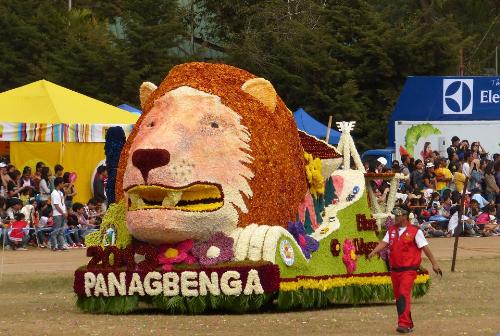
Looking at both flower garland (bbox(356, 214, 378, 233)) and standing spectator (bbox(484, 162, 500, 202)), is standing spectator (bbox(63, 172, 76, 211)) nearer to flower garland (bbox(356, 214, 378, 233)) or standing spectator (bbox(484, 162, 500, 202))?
standing spectator (bbox(484, 162, 500, 202))

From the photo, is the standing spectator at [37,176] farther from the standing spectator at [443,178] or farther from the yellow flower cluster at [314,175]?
the yellow flower cluster at [314,175]

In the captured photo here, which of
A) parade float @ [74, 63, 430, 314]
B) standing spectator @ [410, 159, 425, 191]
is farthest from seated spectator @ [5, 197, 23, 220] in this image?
parade float @ [74, 63, 430, 314]

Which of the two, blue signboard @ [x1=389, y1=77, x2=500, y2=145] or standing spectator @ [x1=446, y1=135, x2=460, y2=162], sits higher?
blue signboard @ [x1=389, y1=77, x2=500, y2=145]

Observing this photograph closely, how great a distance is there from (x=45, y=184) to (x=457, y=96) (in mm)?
12753

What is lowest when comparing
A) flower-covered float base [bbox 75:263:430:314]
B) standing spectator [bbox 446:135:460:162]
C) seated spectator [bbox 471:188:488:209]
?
flower-covered float base [bbox 75:263:430:314]

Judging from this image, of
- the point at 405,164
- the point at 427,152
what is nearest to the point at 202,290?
the point at 405,164

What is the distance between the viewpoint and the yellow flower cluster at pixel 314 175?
19.4m

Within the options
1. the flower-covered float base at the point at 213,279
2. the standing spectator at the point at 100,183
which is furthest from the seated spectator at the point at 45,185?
the flower-covered float base at the point at 213,279

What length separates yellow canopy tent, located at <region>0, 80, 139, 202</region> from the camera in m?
31.6

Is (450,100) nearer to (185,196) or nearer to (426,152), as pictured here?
(426,152)

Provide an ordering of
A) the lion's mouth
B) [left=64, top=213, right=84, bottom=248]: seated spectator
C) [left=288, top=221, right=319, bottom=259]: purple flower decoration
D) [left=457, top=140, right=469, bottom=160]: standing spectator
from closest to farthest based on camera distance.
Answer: the lion's mouth, [left=288, top=221, right=319, bottom=259]: purple flower decoration, [left=64, top=213, right=84, bottom=248]: seated spectator, [left=457, top=140, right=469, bottom=160]: standing spectator

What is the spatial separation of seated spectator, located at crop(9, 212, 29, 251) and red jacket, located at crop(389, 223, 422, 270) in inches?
537

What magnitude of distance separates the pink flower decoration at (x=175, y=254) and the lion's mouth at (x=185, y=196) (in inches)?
18.3

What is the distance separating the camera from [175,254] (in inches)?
714
